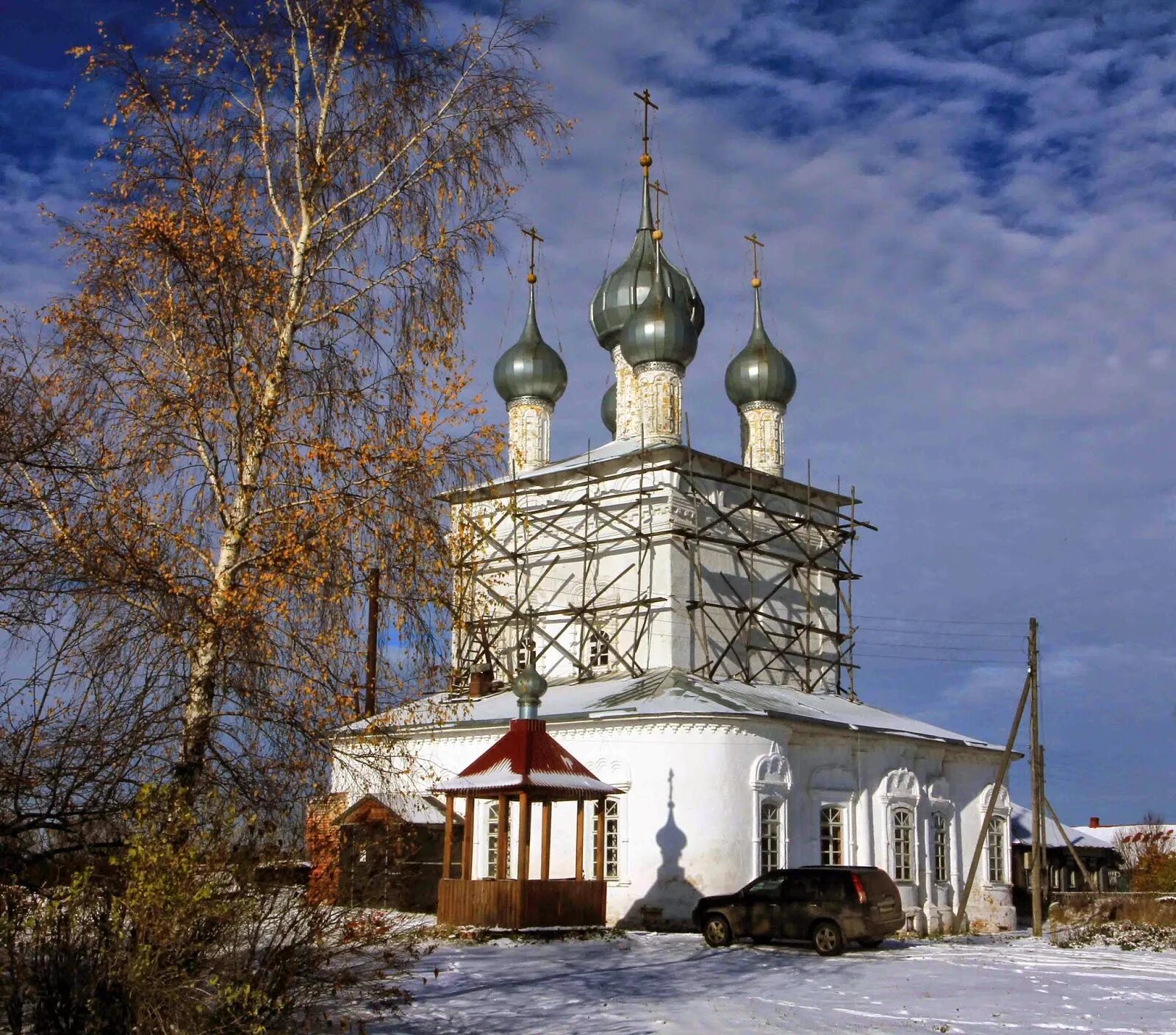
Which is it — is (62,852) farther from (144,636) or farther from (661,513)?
(661,513)

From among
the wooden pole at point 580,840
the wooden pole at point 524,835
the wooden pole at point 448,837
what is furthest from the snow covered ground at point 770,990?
the wooden pole at point 448,837

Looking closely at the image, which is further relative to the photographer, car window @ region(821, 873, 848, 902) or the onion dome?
the onion dome

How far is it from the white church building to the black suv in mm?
2160

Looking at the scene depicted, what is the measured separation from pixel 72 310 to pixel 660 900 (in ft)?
38.8

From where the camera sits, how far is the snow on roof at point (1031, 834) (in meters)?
28.2

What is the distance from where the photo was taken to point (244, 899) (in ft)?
21.8

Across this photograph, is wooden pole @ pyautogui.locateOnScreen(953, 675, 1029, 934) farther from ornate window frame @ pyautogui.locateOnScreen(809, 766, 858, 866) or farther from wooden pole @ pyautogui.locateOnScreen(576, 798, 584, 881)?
wooden pole @ pyautogui.locateOnScreen(576, 798, 584, 881)

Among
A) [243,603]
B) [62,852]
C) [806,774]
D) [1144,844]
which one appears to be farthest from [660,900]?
[1144,844]

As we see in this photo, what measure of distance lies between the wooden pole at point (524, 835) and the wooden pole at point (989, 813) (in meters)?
8.70

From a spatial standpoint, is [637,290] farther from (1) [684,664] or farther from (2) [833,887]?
(2) [833,887]

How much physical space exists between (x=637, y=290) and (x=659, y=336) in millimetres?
2755

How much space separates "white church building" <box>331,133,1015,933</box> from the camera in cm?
1806

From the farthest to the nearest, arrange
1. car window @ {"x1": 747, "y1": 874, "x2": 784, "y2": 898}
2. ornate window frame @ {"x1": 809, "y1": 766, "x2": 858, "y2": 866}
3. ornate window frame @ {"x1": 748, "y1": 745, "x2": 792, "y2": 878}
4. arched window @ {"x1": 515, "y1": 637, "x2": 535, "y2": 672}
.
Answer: arched window @ {"x1": 515, "y1": 637, "x2": 535, "y2": 672} < ornate window frame @ {"x1": 809, "y1": 766, "x2": 858, "y2": 866} < ornate window frame @ {"x1": 748, "y1": 745, "x2": 792, "y2": 878} < car window @ {"x1": 747, "y1": 874, "x2": 784, "y2": 898}

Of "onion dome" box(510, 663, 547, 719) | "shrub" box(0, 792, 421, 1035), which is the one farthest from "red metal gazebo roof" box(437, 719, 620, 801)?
"shrub" box(0, 792, 421, 1035)
